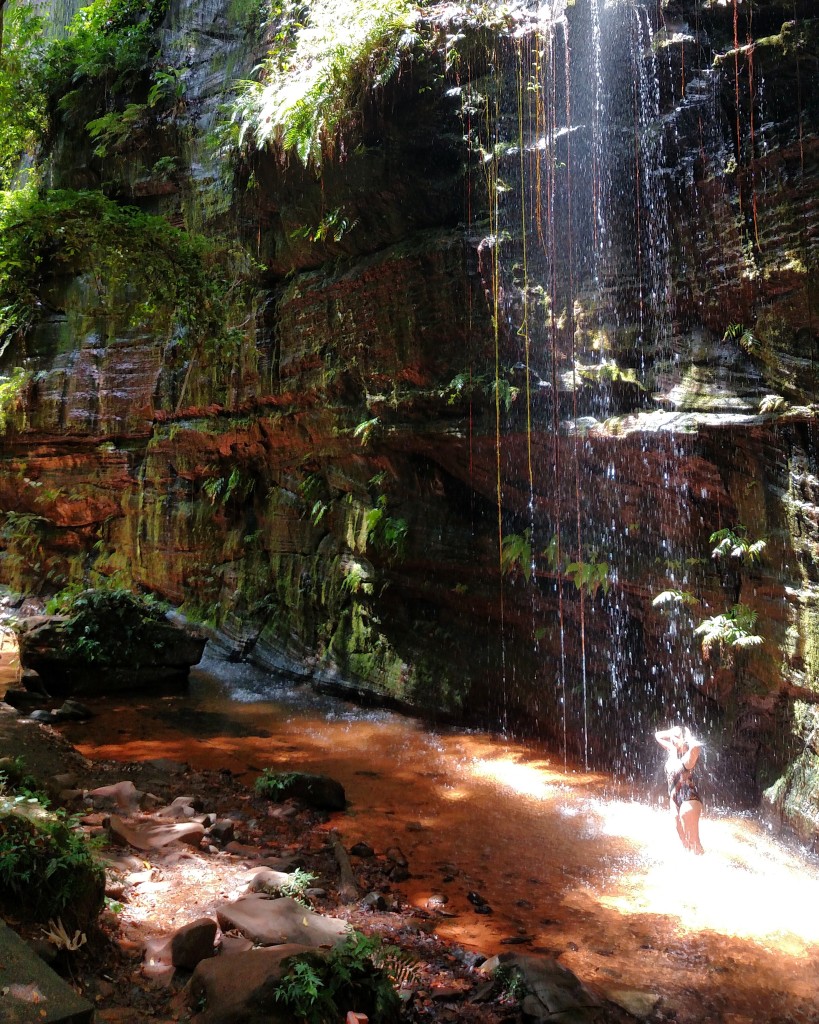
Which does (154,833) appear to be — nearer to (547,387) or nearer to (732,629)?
(732,629)

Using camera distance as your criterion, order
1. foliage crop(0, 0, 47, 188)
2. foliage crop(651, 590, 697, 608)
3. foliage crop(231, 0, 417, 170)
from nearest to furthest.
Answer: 1. foliage crop(651, 590, 697, 608)
2. foliage crop(231, 0, 417, 170)
3. foliage crop(0, 0, 47, 188)

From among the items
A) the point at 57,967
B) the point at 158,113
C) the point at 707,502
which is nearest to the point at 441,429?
the point at 707,502

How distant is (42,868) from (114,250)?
748 centimetres

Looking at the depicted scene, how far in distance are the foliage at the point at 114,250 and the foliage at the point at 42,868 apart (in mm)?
6432

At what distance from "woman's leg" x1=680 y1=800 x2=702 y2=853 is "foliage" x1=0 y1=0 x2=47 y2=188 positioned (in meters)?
16.5

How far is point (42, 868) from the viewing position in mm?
3477

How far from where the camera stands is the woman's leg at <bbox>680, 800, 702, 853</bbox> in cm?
611

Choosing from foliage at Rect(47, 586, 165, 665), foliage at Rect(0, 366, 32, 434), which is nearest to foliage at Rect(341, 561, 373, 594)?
foliage at Rect(47, 586, 165, 665)

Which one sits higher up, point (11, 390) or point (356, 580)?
point (11, 390)

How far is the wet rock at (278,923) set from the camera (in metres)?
3.83

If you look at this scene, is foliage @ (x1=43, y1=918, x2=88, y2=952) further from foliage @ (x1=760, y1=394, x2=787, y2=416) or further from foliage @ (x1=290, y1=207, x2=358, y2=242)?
foliage @ (x1=290, y1=207, x2=358, y2=242)

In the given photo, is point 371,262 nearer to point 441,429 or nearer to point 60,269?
point 441,429

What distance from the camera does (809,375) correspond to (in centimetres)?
670

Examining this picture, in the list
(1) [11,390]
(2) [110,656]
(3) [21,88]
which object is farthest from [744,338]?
(3) [21,88]
